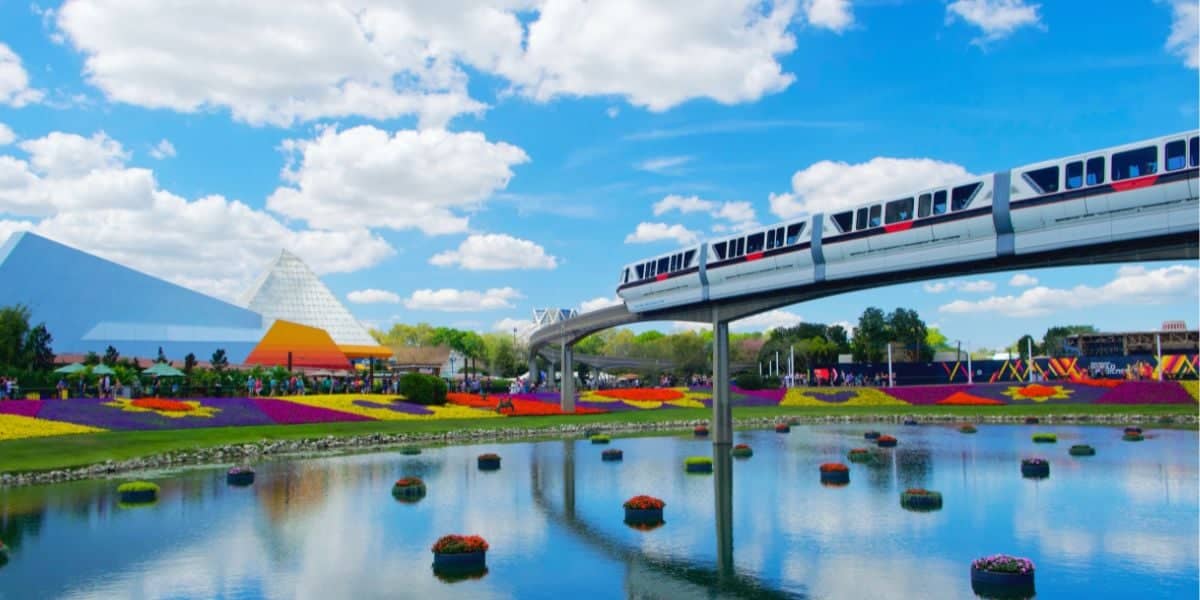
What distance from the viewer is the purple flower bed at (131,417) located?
5075 cm

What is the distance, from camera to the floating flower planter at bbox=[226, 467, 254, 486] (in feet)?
124

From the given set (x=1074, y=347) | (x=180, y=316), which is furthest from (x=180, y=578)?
(x=1074, y=347)

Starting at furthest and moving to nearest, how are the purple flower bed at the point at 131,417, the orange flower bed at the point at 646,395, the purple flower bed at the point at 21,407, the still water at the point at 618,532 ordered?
the orange flower bed at the point at 646,395 → the purple flower bed at the point at 131,417 → the purple flower bed at the point at 21,407 → the still water at the point at 618,532

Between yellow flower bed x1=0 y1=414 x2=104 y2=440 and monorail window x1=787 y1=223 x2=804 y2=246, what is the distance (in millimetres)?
39344

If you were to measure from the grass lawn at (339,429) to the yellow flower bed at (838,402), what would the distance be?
2876 millimetres

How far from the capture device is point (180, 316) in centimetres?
10456

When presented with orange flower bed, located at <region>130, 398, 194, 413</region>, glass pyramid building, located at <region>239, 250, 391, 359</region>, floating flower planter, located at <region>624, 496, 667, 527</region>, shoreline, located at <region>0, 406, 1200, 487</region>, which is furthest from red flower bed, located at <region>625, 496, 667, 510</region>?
glass pyramid building, located at <region>239, 250, 391, 359</region>

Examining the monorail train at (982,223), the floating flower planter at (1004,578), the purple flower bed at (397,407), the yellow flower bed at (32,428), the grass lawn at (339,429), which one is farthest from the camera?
the purple flower bed at (397,407)

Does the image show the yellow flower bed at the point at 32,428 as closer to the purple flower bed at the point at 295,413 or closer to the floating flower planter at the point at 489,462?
the purple flower bed at the point at 295,413

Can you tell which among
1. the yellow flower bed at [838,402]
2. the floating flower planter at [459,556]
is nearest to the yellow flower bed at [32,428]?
the floating flower planter at [459,556]

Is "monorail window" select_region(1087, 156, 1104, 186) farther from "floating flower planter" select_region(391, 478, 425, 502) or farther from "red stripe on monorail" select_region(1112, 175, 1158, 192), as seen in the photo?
→ "floating flower planter" select_region(391, 478, 425, 502)

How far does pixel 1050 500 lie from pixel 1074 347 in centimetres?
13027

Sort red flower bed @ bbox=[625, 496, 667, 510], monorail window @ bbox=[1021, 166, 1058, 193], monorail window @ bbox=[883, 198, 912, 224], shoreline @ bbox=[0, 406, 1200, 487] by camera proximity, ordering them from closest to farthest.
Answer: red flower bed @ bbox=[625, 496, 667, 510] → monorail window @ bbox=[1021, 166, 1058, 193] → monorail window @ bbox=[883, 198, 912, 224] → shoreline @ bbox=[0, 406, 1200, 487]

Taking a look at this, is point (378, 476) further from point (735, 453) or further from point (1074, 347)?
point (1074, 347)
